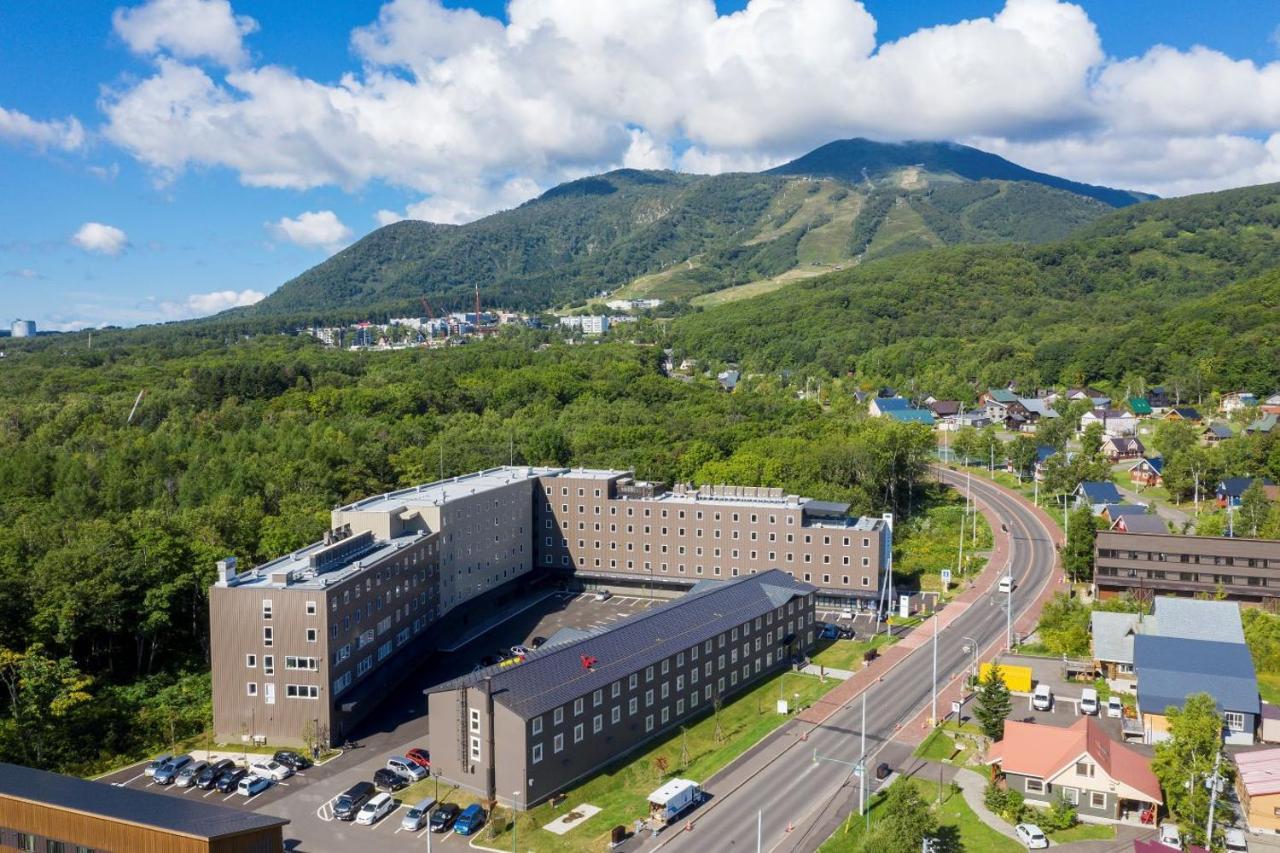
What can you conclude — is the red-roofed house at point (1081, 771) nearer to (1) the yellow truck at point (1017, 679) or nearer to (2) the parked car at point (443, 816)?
(1) the yellow truck at point (1017, 679)

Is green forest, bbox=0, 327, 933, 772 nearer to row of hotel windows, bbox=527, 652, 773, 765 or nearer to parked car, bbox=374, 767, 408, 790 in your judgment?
parked car, bbox=374, 767, 408, 790

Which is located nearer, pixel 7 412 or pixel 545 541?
pixel 545 541

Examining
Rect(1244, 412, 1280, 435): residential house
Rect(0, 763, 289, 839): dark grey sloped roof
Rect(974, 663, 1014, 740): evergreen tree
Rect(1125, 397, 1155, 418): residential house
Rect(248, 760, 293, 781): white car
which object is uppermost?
Rect(1125, 397, 1155, 418): residential house

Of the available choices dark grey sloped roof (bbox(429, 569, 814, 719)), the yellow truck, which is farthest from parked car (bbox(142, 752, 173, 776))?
the yellow truck

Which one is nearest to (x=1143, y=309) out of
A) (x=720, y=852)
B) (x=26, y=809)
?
(x=720, y=852)

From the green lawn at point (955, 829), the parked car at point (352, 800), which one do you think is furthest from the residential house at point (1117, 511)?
the parked car at point (352, 800)

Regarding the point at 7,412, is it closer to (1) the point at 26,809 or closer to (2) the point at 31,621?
(2) the point at 31,621
